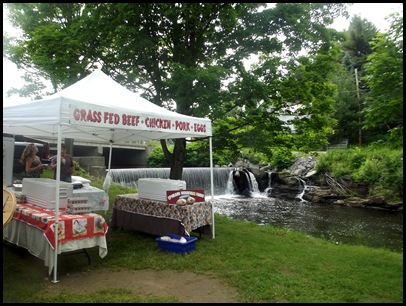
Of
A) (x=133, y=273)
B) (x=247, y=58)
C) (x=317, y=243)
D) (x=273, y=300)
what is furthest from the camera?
(x=247, y=58)

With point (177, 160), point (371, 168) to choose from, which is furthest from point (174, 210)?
point (371, 168)

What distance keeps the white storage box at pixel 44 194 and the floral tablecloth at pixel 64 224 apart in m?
0.13

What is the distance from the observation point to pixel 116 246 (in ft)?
19.7

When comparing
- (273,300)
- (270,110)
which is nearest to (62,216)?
(273,300)

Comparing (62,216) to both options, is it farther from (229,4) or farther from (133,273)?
(229,4)

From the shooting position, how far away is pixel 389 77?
4703 millimetres

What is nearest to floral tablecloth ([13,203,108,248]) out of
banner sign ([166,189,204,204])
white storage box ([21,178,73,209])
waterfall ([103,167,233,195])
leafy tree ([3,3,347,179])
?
white storage box ([21,178,73,209])

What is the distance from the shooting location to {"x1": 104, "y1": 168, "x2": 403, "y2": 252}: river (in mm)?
10344

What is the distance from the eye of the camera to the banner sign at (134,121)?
470 cm

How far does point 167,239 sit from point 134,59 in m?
4.97

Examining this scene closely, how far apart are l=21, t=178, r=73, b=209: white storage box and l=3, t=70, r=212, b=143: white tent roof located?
Result: 40.1 inches

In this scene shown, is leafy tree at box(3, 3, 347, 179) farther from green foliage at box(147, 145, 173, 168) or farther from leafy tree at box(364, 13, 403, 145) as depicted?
green foliage at box(147, 145, 173, 168)

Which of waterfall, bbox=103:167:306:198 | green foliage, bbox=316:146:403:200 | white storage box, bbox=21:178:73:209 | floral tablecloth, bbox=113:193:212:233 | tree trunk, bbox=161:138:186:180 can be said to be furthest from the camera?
waterfall, bbox=103:167:306:198

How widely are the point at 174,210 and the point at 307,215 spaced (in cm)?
925
